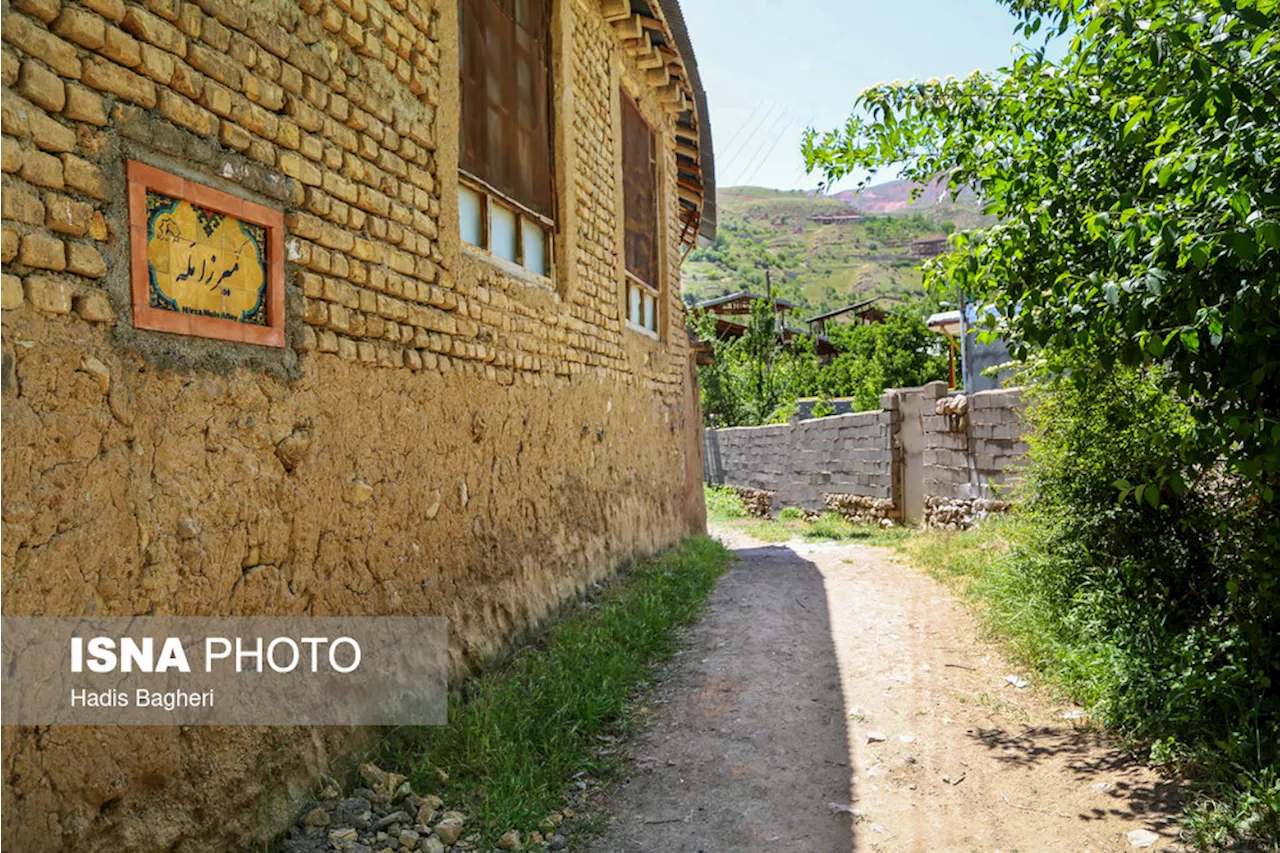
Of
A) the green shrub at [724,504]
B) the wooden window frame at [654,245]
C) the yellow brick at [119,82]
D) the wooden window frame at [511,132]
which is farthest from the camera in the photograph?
the green shrub at [724,504]

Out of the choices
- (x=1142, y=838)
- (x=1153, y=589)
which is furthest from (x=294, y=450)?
(x=1153, y=589)

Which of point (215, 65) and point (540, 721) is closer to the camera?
point (215, 65)

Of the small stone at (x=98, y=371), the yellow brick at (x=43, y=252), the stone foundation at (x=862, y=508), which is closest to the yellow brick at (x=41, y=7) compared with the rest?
the yellow brick at (x=43, y=252)

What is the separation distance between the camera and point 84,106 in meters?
2.27

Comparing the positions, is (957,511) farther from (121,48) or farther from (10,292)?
(10,292)

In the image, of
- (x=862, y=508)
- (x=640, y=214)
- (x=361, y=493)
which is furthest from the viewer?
(x=862, y=508)

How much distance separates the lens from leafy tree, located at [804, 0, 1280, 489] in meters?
2.70

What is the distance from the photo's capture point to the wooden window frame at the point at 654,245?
7.44 metres

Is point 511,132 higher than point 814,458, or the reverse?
point 511,132

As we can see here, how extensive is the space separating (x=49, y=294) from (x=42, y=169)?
32cm

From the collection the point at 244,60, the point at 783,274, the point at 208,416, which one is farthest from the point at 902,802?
the point at 783,274

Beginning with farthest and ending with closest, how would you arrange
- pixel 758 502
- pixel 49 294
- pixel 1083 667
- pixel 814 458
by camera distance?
pixel 758 502 < pixel 814 458 < pixel 1083 667 < pixel 49 294

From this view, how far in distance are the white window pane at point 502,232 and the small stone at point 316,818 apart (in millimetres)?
3048

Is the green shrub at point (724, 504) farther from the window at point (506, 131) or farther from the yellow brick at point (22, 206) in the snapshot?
the yellow brick at point (22, 206)
